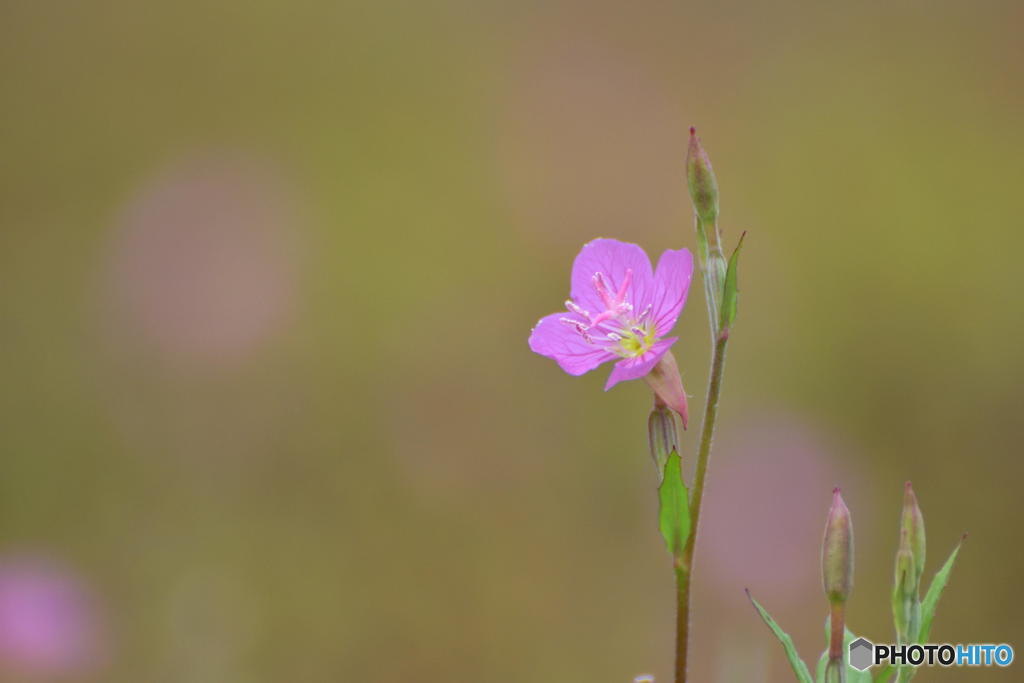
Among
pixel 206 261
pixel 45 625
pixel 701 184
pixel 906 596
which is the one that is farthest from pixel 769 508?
pixel 206 261

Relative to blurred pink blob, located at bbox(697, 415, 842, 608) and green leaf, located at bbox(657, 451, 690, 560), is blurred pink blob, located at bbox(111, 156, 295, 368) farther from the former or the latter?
green leaf, located at bbox(657, 451, 690, 560)

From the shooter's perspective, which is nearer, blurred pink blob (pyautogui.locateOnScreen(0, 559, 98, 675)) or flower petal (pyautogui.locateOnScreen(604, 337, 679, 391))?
flower petal (pyautogui.locateOnScreen(604, 337, 679, 391))

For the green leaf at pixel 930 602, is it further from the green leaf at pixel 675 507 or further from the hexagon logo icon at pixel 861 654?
the green leaf at pixel 675 507

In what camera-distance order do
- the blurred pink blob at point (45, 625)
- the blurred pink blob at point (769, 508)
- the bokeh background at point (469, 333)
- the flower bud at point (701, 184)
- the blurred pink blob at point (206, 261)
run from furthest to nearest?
the blurred pink blob at point (206, 261)
the blurred pink blob at point (769, 508)
the bokeh background at point (469, 333)
the blurred pink blob at point (45, 625)
the flower bud at point (701, 184)

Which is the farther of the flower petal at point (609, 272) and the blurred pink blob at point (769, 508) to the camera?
the blurred pink blob at point (769, 508)

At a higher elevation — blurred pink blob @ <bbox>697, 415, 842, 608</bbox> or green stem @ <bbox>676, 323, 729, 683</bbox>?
green stem @ <bbox>676, 323, 729, 683</bbox>

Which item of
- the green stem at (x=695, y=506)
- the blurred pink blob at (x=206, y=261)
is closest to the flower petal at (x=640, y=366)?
the green stem at (x=695, y=506)

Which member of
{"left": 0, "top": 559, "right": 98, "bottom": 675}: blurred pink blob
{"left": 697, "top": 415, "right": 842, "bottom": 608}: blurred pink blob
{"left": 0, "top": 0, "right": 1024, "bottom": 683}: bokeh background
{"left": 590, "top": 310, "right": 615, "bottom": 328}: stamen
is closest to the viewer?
{"left": 590, "top": 310, "right": 615, "bottom": 328}: stamen

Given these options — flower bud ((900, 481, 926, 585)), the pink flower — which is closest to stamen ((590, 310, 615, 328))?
the pink flower
